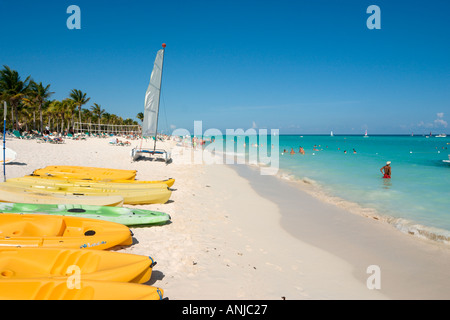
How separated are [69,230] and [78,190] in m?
3.07

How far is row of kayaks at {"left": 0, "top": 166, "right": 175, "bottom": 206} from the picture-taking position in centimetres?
620

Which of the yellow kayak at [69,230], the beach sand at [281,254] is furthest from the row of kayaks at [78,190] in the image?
the yellow kayak at [69,230]

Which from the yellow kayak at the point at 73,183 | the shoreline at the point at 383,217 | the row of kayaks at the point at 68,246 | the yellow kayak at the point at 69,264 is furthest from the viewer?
the yellow kayak at the point at 73,183

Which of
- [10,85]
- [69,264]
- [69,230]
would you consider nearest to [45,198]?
[69,230]

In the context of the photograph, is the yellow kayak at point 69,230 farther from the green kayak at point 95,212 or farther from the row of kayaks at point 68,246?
the green kayak at point 95,212

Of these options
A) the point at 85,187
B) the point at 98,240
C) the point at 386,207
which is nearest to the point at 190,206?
the point at 85,187

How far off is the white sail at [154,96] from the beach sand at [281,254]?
7782 millimetres

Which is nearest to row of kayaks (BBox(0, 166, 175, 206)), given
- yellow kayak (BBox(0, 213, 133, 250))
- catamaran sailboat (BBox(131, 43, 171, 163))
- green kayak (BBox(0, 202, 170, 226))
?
green kayak (BBox(0, 202, 170, 226))

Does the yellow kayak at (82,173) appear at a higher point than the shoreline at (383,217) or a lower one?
higher

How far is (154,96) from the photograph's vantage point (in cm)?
1551

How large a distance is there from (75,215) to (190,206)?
3817mm

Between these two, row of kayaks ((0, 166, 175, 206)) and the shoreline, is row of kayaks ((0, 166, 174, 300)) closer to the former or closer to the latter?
row of kayaks ((0, 166, 175, 206))

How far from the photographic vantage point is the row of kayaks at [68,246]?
8.96ft

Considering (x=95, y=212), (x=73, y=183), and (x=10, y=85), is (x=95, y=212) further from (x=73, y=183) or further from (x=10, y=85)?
(x=10, y=85)
